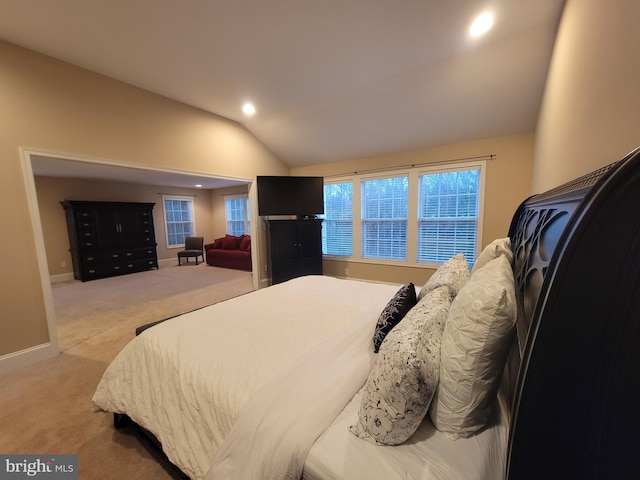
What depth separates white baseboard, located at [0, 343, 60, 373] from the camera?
235 centimetres

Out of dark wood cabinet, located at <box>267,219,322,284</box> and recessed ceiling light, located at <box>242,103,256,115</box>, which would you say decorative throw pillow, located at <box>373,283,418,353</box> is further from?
recessed ceiling light, located at <box>242,103,256,115</box>

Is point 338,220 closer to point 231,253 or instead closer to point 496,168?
point 496,168

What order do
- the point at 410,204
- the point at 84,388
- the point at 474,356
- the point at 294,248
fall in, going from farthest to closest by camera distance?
1. the point at 294,248
2. the point at 410,204
3. the point at 84,388
4. the point at 474,356

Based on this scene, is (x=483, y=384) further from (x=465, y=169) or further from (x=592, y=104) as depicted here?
(x=465, y=169)

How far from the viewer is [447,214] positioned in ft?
13.0

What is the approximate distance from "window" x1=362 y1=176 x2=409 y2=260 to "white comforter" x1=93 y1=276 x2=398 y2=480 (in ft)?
8.74

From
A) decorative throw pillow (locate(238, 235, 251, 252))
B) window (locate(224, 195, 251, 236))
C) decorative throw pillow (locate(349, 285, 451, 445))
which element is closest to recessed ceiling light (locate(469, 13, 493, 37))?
decorative throw pillow (locate(349, 285, 451, 445))

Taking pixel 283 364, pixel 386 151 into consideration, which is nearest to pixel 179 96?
pixel 386 151

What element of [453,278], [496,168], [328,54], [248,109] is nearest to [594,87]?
[453,278]

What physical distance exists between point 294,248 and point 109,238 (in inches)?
188

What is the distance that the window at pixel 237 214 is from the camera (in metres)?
7.67

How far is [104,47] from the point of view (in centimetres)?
236

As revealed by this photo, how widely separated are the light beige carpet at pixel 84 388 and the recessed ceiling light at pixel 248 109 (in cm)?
304

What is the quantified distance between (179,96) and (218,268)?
454 centimetres
